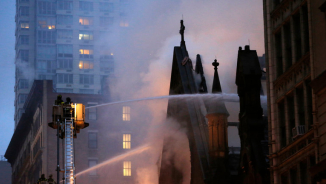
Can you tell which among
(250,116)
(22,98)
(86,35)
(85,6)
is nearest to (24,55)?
(22,98)

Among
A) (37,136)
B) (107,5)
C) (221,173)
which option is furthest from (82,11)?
(221,173)

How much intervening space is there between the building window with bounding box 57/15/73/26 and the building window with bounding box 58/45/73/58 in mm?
5215

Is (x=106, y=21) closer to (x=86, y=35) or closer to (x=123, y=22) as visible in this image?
(x=123, y=22)

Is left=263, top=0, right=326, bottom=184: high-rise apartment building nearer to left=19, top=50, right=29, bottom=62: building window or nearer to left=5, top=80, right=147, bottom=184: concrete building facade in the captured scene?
left=5, top=80, right=147, bottom=184: concrete building facade

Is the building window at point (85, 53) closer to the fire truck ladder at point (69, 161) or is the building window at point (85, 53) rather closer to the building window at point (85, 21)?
the building window at point (85, 21)

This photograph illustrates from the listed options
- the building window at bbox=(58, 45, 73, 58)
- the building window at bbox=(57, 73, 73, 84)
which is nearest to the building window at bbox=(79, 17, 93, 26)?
the building window at bbox=(58, 45, 73, 58)

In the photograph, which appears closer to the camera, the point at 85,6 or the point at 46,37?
the point at 85,6

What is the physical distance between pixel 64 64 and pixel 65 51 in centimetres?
279

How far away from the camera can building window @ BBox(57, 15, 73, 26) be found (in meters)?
133

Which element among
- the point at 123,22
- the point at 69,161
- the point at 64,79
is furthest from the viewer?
the point at 123,22

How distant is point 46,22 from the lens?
447 feet

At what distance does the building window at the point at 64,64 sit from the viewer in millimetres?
131000

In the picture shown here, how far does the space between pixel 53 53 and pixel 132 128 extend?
57.5m

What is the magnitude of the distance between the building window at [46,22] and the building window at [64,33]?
422 cm
